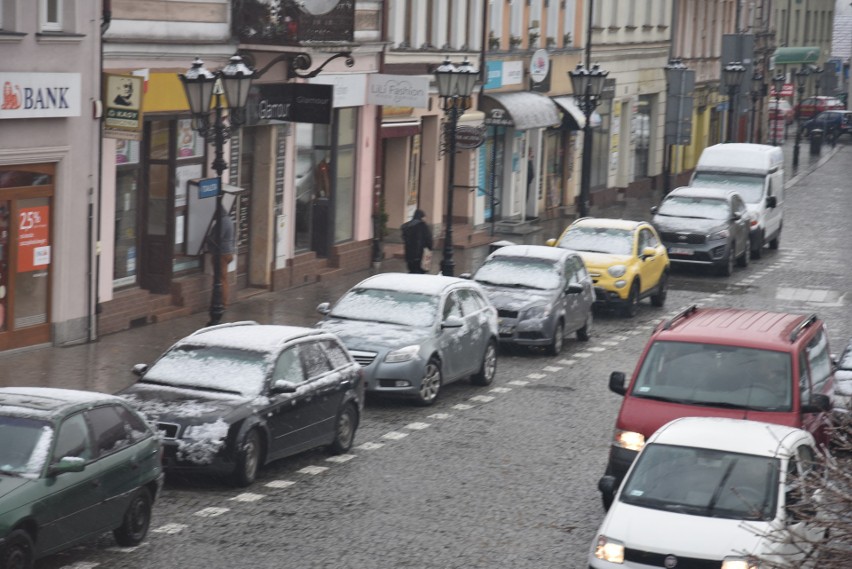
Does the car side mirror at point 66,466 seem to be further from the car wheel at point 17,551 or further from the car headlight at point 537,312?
the car headlight at point 537,312

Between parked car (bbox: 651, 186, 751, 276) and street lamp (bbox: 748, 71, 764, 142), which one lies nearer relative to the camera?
parked car (bbox: 651, 186, 751, 276)

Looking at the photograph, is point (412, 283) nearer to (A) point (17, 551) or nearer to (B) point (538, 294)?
(B) point (538, 294)

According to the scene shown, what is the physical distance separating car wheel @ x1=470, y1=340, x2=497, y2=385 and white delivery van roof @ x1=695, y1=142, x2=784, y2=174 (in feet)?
71.9

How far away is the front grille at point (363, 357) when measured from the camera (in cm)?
2211

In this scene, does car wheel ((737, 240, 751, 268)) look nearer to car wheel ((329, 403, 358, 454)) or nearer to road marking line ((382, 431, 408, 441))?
road marking line ((382, 431, 408, 441))

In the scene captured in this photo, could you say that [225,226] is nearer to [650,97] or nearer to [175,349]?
[175,349]

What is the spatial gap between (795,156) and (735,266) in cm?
3778

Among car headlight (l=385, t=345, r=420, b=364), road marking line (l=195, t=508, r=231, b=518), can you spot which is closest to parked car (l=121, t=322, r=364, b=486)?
road marking line (l=195, t=508, r=231, b=518)

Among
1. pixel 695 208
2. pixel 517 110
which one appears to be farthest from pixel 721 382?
pixel 517 110

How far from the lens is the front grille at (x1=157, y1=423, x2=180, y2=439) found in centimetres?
1680

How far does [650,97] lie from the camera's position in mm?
64875

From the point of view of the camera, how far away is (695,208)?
39938 mm

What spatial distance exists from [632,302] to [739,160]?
14.6 m

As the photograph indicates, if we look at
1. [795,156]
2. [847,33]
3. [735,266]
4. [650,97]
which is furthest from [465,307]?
[847,33]
